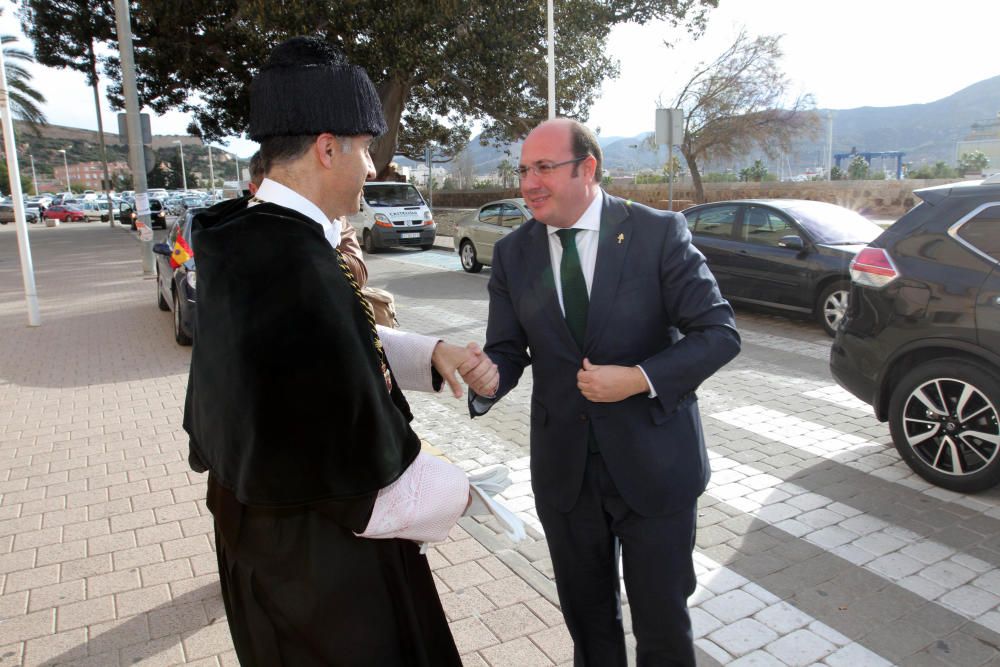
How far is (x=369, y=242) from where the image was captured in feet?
65.9

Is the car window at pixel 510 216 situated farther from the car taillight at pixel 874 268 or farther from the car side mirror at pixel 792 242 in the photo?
the car taillight at pixel 874 268

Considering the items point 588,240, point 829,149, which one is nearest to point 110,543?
point 588,240

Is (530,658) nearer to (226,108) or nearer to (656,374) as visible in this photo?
(656,374)

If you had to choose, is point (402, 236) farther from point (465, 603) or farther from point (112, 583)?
point (465, 603)

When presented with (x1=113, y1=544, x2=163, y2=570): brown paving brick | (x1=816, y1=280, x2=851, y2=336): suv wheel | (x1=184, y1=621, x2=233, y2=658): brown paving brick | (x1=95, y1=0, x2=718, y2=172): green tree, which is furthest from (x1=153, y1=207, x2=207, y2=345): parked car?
(x1=95, y1=0, x2=718, y2=172): green tree

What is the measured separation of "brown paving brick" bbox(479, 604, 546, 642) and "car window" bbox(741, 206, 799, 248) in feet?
24.0

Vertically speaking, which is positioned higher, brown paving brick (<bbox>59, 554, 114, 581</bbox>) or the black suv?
the black suv

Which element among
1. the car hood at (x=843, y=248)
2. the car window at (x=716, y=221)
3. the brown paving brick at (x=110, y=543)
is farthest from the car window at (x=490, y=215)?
the brown paving brick at (x=110, y=543)

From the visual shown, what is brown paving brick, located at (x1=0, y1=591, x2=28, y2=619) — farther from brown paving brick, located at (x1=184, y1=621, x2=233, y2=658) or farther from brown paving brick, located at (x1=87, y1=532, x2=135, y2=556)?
brown paving brick, located at (x1=184, y1=621, x2=233, y2=658)

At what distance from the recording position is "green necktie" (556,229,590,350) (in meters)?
2.24

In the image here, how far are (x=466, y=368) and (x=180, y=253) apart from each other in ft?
26.1

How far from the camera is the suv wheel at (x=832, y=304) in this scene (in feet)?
27.9

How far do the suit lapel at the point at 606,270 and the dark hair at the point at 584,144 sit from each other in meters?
0.18

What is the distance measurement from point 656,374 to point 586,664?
3.38ft
